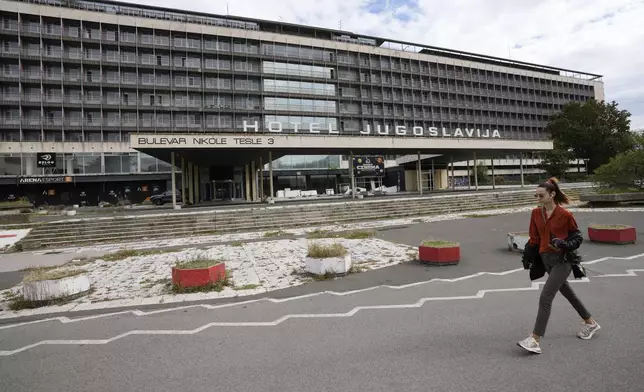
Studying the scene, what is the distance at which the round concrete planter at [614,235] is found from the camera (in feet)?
33.4

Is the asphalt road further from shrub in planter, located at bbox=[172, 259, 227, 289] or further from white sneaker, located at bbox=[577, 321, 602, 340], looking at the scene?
shrub in planter, located at bbox=[172, 259, 227, 289]

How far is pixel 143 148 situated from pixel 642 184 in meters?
34.5

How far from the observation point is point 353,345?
13.9ft

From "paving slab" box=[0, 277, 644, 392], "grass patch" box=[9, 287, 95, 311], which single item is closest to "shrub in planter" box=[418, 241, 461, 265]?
"paving slab" box=[0, 277, 644, 392]

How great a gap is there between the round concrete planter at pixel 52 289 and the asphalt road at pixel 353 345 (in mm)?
1340

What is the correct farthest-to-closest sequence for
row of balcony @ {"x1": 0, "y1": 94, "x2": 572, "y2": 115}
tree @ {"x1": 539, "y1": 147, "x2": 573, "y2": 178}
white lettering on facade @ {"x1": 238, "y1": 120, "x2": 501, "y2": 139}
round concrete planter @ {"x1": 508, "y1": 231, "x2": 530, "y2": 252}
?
white lettering on facade @ {"x1": 238, "y1": 120, "x2": 501, "y2": 139} → tree @ {"x1": 539, "y1": 147, "x2": 573, "y2": 178} → row of balcony @ {"x1": 0, "y1": 94, "x2": 572, "y2": 115} → round concrete planter @ {"x1": 508, "y1": 231, "x2": 530, "y2": 252}

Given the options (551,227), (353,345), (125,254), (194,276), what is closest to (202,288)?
(194,276)

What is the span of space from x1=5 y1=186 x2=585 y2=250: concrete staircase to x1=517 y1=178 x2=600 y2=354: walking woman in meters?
15.6

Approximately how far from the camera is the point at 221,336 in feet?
15.6

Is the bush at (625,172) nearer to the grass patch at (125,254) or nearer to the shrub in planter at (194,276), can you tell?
the shrub in planter at (194,276)

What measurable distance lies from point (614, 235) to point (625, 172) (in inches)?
717

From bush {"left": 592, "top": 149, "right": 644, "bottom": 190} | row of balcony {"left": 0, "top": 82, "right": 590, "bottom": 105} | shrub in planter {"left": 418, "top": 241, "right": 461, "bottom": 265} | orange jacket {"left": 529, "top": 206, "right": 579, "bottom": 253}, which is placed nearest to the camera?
orange jacket {"left": 529, "top": 206, "right": 579, "bottom": 253}

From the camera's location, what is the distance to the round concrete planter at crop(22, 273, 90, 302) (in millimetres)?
6754

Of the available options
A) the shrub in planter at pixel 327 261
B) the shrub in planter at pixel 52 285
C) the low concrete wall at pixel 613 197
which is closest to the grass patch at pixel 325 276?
the shrub in planter at pixel 327 261
